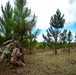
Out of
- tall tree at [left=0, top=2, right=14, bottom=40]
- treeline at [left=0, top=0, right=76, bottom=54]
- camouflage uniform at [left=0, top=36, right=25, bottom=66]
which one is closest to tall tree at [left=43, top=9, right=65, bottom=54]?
treeline at [left=0, top=0, right=76, bottom=54]

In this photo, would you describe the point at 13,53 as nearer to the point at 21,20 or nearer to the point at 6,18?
the point at 21,20

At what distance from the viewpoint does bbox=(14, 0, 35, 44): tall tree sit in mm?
13357

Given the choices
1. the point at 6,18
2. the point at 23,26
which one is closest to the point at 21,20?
the point at 23,26

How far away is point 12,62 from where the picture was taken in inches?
421

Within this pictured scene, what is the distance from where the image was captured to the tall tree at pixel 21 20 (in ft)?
43.8

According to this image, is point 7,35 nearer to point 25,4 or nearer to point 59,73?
point 25,4

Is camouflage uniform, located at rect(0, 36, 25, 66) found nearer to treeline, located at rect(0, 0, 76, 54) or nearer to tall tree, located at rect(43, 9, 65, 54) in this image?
treeline, located at rect(0, 0, 76, 54)

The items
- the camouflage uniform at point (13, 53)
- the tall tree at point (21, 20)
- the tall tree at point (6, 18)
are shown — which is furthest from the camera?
the tall tree at point (6, 18)

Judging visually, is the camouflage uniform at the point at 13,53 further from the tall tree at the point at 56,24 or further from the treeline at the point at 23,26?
the tall tree at the point at 56,24

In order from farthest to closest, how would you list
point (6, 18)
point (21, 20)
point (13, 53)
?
point (6, 18), point (21, 20), point (13, 53)

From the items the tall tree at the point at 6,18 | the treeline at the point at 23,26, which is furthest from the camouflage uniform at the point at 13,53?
the tall tree at the point at 6,18

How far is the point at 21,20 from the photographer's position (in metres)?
13.8

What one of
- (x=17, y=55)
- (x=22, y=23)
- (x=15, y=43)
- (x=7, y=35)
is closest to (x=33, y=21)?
(x=22, y=23)

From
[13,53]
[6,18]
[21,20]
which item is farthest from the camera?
[6,18]
